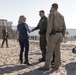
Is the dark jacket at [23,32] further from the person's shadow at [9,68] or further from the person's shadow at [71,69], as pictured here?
the person's shadow at [71,69]

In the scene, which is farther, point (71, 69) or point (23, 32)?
point (23, 32)

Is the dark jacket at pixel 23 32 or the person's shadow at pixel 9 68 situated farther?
the dark jacket at pixel 23 32

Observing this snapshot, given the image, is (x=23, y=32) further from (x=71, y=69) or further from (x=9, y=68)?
(x=71, y=69)

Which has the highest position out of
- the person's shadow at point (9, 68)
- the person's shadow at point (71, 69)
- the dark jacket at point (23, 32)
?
the dark jacket at point (23, 32)

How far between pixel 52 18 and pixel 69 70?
67.2 inches

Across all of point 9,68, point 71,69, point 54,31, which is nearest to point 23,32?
point 9,68

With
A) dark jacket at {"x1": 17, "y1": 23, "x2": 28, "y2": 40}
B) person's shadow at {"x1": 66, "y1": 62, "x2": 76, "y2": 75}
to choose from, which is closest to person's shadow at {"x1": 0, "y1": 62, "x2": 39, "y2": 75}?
dark jacket at {"x1": 17, "y1": 23, "x2": 28, "y2": 40}

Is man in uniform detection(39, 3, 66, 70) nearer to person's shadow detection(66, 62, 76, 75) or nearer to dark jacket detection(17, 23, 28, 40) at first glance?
person's shadow detection(66, 62, 76, 75)

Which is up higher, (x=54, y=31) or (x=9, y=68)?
(x=54, y=31)

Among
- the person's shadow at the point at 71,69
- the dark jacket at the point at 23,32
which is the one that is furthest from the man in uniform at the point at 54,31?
the dark jacket at the point at 23,32

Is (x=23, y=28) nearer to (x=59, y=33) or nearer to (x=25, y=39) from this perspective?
(x=25, y=39)

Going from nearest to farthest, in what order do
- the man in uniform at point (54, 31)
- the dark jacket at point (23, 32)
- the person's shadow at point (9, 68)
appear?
the man in uniform at point (54, 31) → the person's shadow at point (9, 68) → the dark jacket at point (23, 32)

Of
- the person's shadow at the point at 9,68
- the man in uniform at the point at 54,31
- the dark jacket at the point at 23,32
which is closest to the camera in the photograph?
the man in uniform at the point at 54,31

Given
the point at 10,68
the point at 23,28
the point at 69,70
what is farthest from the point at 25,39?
the point at 69,70
